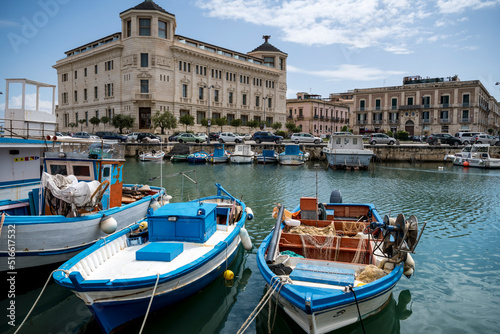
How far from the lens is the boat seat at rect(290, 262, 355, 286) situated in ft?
22.9

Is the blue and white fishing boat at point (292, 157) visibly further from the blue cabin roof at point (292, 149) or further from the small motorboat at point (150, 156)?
the small motorboat at point (150, 156)

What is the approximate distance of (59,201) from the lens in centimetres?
1008

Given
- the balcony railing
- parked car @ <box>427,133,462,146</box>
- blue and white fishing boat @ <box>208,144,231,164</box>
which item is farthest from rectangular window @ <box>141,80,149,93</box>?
parked car @ <box>427,133,462,146</box>

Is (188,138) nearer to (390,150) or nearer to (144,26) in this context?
(144,26)

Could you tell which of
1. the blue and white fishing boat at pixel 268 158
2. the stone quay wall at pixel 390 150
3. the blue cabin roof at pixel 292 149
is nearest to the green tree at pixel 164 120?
the stone quay wall at pixel 390 150

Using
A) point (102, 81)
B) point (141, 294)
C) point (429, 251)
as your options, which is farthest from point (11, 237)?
point (102, 81)

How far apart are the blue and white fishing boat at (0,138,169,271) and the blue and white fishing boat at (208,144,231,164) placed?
30.6 meters

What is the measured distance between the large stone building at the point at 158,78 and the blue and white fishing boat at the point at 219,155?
38.1ft

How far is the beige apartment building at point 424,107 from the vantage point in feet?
229

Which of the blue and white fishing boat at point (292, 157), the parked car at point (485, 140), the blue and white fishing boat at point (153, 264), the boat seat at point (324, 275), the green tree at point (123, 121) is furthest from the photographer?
the green tree at point (123, 121)

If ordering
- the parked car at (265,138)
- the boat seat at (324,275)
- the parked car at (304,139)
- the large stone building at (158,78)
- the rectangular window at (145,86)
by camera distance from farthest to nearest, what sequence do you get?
the rectangular window at (145,86)
the large stone building at (158,78)
the parked car at (304,139)
the parked car at (265,138)
the boat seat at (324,275)

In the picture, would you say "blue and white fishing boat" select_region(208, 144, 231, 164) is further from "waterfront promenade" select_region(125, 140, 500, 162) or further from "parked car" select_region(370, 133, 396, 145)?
"parked car" select_region(370, 133, 396, 145)

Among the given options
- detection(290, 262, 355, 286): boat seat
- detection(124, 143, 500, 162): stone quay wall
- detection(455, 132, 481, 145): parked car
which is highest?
detection(455, 132, 481, 145): parked car

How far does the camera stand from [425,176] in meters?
32.8
